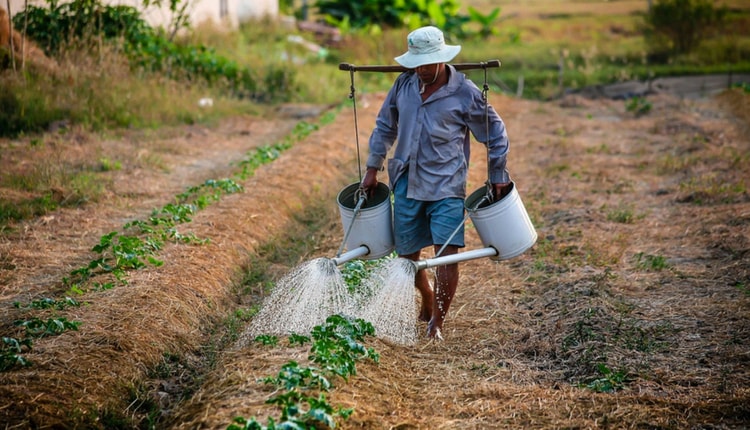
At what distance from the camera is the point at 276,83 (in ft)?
54.4

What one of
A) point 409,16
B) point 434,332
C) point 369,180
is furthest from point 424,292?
point 409,16

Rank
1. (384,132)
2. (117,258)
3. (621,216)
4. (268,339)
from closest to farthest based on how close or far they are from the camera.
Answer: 1. (268,339)
2. (384,132)
3. (117,258)
4. (621,216)

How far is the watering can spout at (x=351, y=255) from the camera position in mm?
4652

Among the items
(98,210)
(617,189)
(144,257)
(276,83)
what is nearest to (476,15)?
(276,83)

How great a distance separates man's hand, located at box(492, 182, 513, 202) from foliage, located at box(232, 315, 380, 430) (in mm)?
1053

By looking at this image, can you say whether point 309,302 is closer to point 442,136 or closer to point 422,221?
point 422,221

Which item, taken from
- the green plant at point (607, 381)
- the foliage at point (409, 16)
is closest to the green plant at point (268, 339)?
the green plant at point (607, 381)

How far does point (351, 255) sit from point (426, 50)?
121 centimetres

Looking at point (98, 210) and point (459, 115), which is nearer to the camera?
point (459, 115)

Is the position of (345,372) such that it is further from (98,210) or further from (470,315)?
(98,210)

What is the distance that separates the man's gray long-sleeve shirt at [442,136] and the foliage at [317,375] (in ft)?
2.95

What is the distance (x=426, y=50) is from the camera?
4652 millimetres

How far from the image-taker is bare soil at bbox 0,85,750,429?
3949 mm

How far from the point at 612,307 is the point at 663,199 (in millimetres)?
3675
